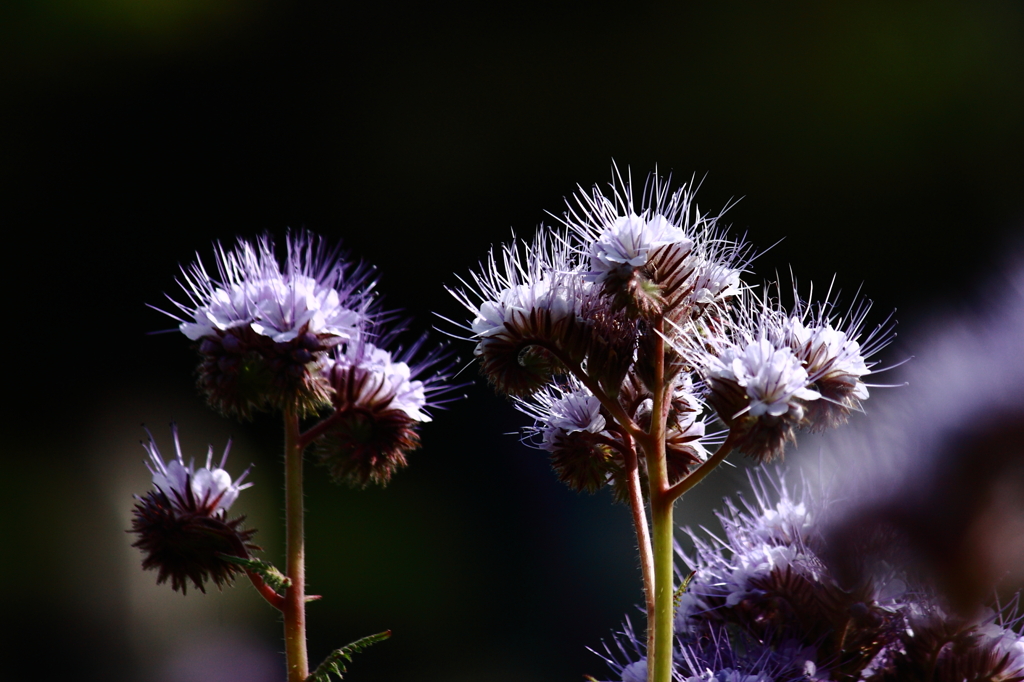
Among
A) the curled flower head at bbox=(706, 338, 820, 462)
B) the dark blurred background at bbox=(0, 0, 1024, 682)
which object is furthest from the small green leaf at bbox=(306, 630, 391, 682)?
the dark blurred background at bbox=(0, 0, 1024, 682)

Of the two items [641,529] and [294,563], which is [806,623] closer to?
[641,529]

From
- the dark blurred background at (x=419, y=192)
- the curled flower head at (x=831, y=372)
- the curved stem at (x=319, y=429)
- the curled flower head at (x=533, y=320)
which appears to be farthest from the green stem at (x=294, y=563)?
the dark blurred background at (x=419, y=192)

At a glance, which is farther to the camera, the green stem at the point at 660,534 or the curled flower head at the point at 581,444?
the curled flower head at the point at 581,444

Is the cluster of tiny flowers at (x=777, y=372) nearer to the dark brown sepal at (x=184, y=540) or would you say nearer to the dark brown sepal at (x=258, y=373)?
the dark brown sepal at (x=258, y=373)

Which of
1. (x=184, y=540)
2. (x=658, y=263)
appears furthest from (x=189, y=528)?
(x=658, y=263)

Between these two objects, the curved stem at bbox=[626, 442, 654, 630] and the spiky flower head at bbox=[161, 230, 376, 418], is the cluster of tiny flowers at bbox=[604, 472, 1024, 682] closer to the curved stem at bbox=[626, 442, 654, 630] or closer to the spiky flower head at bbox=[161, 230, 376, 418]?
the curved stem at bbox=[626, 442, 654, 630]

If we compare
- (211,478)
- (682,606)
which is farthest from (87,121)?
(682,606)
